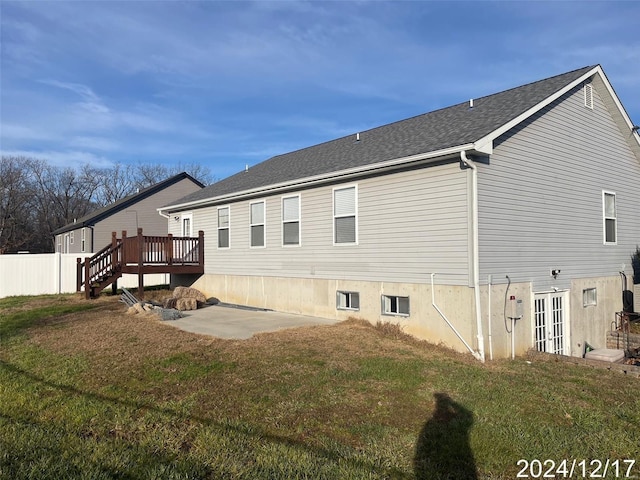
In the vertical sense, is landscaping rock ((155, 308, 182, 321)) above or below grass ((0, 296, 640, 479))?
above

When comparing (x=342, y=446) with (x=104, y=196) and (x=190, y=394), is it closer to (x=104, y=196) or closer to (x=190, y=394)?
(x=190, y=394)

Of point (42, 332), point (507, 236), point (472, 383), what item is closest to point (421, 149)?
point (507, 236)

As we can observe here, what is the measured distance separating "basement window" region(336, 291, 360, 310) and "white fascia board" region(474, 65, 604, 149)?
441cm

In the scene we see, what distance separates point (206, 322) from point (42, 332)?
3400mm

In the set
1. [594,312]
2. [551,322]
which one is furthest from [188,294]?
[594,312]

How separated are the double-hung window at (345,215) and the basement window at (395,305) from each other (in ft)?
5.11

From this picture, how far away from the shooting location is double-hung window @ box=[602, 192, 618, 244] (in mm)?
11906

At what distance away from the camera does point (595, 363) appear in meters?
8.21

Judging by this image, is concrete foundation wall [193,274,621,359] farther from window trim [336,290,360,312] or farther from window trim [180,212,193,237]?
window trim [180,212,193,237]

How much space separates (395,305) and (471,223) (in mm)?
2575

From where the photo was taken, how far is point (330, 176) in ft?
35.9

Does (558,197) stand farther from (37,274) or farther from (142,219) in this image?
(142,219)

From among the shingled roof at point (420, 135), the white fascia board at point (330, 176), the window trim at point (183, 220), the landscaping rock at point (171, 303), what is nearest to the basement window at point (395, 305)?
the white fascia board at point (330, 176)

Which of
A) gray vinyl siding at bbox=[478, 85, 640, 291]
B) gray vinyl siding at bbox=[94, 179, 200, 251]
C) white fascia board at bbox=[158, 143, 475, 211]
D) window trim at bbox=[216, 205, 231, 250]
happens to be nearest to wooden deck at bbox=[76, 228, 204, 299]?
window trim at bbox=[216, 205, 231, 250]
